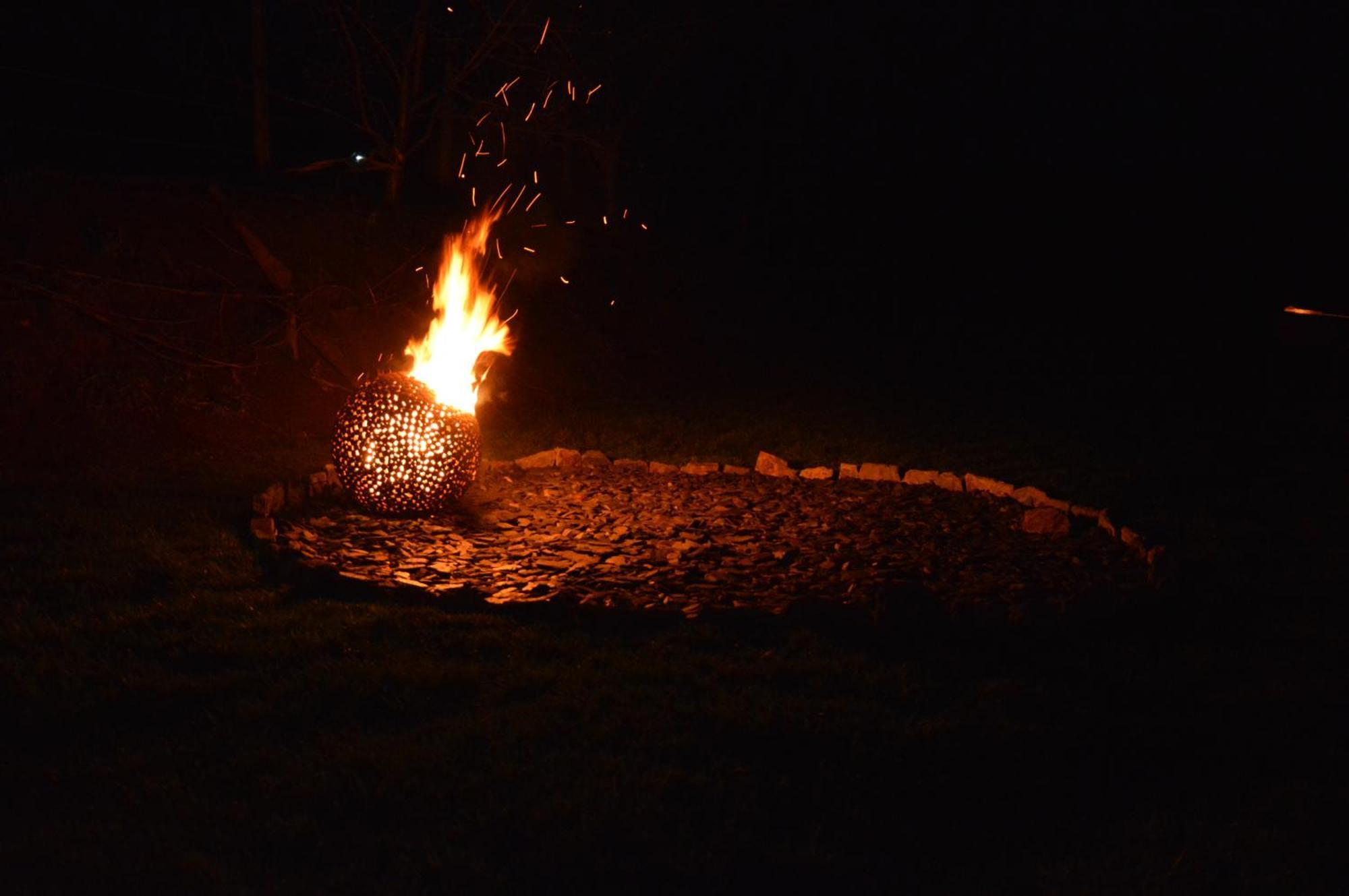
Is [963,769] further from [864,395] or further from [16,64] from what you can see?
[16,64]

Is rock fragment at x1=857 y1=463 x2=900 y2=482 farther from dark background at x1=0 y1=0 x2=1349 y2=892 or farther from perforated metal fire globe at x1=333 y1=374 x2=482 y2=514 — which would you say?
perforated metal fire globe at x1=333 y1=374 x2=482 y2=514

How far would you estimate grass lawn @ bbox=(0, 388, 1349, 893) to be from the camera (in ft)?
10.4

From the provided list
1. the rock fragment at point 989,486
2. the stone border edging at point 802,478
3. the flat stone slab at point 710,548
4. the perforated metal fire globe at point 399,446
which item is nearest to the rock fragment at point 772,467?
the stone border edging at point 802,478

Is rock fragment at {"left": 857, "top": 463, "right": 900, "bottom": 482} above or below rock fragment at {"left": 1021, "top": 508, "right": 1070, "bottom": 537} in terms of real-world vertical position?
above

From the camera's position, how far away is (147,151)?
1470cm

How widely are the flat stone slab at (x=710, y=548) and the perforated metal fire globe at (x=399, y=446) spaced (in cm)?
17

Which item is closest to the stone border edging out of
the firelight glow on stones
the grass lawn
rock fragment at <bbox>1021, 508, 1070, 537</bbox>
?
rock fragment at <bbox>1021, 508, 1070, 537</bbox>

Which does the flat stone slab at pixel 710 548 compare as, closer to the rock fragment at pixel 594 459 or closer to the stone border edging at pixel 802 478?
the stone border edging at pixel 802 478

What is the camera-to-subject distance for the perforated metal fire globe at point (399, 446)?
6.46m

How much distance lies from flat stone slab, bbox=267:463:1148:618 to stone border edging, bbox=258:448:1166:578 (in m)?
0.10

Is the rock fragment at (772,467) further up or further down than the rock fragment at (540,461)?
→ further up

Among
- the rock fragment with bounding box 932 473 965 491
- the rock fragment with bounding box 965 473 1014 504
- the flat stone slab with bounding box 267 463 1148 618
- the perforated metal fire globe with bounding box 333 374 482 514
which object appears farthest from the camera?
the rock fragment with bounding box 932 473 965 491

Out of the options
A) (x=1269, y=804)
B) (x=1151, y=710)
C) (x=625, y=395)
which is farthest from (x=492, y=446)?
(x=1269, y=804)

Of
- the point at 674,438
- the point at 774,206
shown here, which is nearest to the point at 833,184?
the point at 774,206
